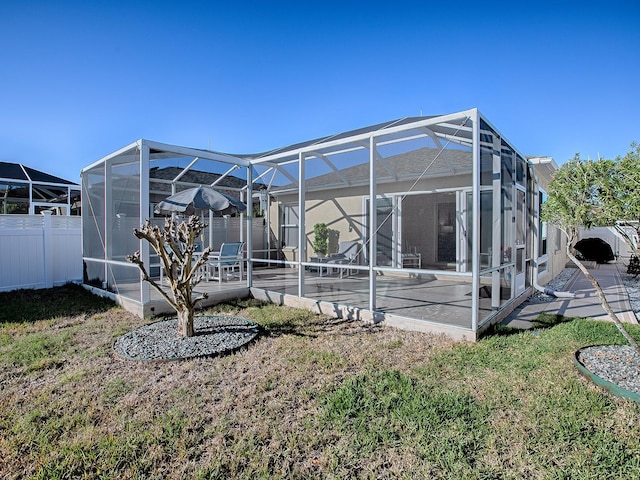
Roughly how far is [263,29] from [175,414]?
353 inches

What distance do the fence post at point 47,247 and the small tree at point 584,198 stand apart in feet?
32.8

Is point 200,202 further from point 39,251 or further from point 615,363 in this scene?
point 615,363

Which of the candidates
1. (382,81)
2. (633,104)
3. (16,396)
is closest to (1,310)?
(16,396)

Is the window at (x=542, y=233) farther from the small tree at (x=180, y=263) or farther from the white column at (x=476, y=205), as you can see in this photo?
the small tree at (x=180, y=263)

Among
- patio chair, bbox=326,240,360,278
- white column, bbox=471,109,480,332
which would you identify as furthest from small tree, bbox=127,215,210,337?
patio chair, bbox=326,240,360,278

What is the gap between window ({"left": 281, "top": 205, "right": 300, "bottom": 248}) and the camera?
37.1 feet

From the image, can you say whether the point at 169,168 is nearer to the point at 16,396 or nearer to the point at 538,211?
the point at 16,396

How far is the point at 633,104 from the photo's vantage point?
345 inches

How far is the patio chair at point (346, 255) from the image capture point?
942cm

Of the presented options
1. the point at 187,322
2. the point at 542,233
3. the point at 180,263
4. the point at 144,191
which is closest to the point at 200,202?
the point at 144,191

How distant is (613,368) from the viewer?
3363 millimetres

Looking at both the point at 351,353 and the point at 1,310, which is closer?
the point at 351,353

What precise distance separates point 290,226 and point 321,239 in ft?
4.71

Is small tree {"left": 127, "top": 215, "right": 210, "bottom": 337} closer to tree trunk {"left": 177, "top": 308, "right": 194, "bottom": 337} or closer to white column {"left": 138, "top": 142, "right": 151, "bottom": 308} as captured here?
tree trunk {"left": 177, "top": 308, "right": 194, "bottom": 337}
